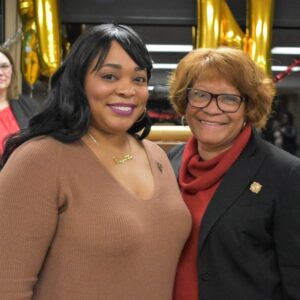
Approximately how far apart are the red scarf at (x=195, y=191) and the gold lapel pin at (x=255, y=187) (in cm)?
9

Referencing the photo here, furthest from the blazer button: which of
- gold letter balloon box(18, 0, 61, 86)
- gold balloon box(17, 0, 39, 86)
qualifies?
gold balloon box(17, 0, 39, 86)

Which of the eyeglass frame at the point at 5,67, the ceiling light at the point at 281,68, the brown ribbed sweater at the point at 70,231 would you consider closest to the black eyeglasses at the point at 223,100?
the brown ribbed sweater at the point at 70,231

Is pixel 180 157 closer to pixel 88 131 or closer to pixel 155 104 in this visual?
pixel 88 131

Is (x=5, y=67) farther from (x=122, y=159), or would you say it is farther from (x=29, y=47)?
(x=122, y=159)

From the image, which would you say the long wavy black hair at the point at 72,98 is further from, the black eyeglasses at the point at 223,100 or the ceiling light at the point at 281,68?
the ceiling light at the point at 281,68

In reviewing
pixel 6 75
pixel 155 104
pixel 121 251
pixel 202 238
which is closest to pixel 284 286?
pixel 202 238

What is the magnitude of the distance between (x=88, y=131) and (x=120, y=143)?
0.11 m

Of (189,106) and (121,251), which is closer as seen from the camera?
(121,251)

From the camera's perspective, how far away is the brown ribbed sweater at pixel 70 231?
1.08m

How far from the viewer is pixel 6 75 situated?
8.02ft

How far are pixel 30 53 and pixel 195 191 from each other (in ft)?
6.23

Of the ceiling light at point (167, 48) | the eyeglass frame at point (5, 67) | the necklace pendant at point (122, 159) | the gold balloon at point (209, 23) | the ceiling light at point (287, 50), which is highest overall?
the gold balloon at point (209, 23)

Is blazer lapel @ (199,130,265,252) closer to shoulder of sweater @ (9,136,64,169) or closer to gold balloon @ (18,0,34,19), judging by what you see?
shoulder of sweater @ (9,136,64,169)

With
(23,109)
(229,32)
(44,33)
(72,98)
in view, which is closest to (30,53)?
(44,33)
